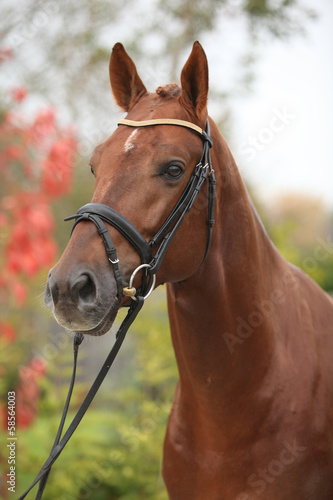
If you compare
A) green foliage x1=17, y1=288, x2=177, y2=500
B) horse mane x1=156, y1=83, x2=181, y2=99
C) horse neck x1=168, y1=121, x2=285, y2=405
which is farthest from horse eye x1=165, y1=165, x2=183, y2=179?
green foliage x1=17, y1=288, x2=177, y2=500

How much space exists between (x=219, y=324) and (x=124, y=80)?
56.9 inches

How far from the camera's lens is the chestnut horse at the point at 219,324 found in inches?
83.1

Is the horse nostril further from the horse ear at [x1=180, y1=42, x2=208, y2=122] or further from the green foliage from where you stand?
the green foliage

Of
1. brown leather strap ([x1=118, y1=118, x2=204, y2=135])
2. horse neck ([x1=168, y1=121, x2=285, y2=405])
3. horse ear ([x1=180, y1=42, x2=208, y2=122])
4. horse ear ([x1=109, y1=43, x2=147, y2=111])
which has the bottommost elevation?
horse neck ([x1=168, y1=121, x2=285, y2=405])

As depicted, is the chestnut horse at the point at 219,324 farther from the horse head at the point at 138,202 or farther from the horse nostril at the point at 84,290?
the horse nostril at the point at 84,290

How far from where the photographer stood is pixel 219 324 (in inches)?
93.6

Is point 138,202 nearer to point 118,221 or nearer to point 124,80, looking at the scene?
point 118,221

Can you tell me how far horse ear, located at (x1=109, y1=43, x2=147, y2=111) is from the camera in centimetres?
253

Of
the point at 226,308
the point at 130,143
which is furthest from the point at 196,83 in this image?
the point at 226,308

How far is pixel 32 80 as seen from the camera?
23.4ft

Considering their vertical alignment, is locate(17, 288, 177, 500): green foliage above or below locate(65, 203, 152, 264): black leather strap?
below

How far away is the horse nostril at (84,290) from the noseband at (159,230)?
0.12 meters

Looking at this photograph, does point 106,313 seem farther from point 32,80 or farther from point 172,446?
point 32,80

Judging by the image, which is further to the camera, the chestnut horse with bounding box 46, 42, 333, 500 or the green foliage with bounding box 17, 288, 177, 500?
the green foliage with bounding box 17, 288, 177, 500
